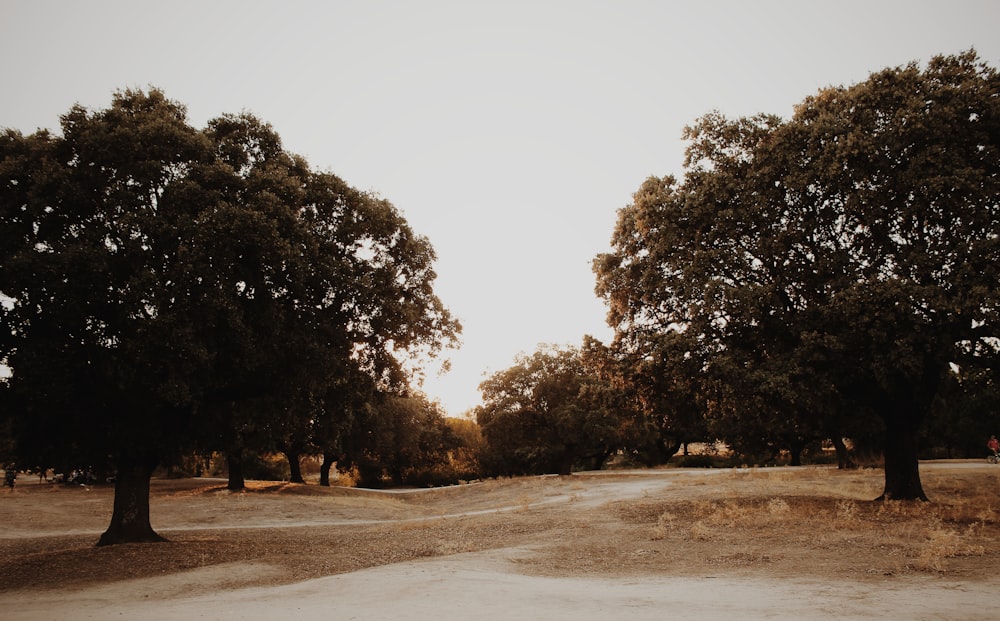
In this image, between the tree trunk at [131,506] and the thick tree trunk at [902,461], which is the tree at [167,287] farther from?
the thick tree trunk at [902,461]

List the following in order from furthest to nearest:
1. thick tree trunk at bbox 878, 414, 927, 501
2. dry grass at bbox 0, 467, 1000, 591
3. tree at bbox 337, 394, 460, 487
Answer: tree at bbox 337, 394, 460, 487 → thick tree trunk at bbox 878, 414, 927, 501 → dry grass at bbox 0, 467, 1000, 591

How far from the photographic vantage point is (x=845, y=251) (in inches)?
747

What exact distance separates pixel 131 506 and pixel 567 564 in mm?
12602

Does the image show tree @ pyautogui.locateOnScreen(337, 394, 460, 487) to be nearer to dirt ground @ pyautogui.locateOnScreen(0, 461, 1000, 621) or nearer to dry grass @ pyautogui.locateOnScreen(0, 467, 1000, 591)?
dry grass @ pyautogui.locateOnScreen(0, 467, 1000, 591)

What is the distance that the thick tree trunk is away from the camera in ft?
65.7

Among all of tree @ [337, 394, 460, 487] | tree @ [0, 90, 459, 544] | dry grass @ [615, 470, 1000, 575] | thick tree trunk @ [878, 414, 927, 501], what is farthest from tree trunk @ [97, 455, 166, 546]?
tree @ [337, 394, 460, 487]

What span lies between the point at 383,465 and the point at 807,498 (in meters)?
46.9

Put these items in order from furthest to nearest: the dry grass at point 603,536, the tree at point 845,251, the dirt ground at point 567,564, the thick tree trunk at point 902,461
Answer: the thick tree trunk at point 902,461 < the tree at point 845,251 < the dry grass at point 603,536 < the dirt ground at point 567,564

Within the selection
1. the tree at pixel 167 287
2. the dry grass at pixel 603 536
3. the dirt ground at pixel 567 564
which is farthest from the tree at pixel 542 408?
the tree at pixel 167 287

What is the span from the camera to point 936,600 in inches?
328

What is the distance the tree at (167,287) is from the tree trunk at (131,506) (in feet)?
0.13

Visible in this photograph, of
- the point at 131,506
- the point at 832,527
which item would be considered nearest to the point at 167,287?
the point at 131,506

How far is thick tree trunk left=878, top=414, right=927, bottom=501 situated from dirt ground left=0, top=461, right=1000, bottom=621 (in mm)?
865

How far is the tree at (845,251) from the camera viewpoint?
16.8m
